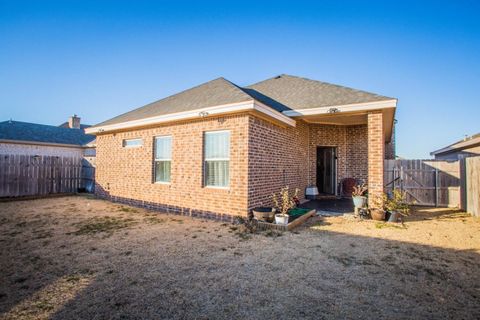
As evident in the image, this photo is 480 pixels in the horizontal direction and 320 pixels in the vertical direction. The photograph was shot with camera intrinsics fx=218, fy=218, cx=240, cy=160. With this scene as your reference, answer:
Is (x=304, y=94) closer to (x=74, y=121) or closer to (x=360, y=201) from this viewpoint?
(x=360, y=201)

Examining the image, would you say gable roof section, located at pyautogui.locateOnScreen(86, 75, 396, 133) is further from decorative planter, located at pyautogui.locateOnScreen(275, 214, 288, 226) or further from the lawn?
the lawn

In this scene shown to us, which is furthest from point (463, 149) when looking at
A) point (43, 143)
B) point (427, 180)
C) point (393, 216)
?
point (43, 143)

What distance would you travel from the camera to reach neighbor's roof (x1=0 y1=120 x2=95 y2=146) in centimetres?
1443

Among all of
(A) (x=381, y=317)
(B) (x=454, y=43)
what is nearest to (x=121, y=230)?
(A) (x=381, y=317)

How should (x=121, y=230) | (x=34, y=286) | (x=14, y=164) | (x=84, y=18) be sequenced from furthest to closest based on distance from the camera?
(x=14, y=164), (x=84, y=18), (x=121, y=230), (x=34, y=286)

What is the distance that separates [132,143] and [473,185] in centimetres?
1309

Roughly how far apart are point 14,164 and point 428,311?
16.4 metres

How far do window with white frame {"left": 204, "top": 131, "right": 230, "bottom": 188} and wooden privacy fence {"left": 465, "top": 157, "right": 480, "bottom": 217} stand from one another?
8.64 m

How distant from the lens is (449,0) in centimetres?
805

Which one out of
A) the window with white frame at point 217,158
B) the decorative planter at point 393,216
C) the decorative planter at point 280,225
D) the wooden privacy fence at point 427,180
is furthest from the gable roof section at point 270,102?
the wooden privacy fence at point 427,180

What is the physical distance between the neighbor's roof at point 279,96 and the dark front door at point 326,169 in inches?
145

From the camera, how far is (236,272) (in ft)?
11.2

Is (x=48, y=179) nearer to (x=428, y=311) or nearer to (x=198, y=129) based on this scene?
(x=198, y=129)

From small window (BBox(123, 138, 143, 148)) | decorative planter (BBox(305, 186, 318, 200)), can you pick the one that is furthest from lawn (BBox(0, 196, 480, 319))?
decorative planter (BBox(305, 186, 318, 200))
